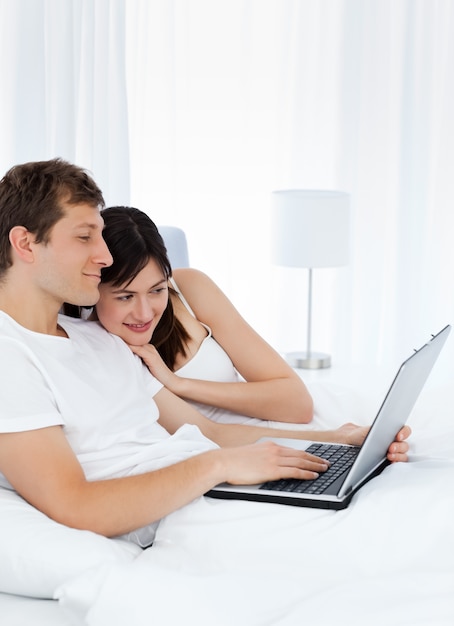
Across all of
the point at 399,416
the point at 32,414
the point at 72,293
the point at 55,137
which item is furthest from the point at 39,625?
the point at 55,137

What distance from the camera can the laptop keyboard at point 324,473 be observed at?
5.59 feet

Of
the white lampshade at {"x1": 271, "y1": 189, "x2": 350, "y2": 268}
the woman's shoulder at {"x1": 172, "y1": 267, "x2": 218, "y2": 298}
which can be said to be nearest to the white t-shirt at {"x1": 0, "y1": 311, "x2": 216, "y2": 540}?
the woman's shoulder at {"x1": 172, "y1": 267, "x2": 218, "y2": 298}

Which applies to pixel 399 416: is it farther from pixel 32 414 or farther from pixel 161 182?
pixel 161 182

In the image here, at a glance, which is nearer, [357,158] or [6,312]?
[6,312]

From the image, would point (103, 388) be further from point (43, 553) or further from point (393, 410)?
point (393, 410)

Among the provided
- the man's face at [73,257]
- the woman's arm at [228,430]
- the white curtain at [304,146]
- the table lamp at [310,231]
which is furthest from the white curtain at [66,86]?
the man's face at [73,257]

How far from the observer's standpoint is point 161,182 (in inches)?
167

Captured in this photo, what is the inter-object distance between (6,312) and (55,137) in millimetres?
2088

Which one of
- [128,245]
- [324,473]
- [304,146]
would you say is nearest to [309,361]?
[304,146]

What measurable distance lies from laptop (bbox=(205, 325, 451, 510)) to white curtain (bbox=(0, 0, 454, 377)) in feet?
7.29

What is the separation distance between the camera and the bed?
132 cm

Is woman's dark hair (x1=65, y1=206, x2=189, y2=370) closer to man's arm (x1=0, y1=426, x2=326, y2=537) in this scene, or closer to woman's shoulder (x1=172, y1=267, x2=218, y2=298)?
woman's shoulder (x1=172, y1=267, x2=218, y2=298)

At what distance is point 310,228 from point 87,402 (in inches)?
75.1

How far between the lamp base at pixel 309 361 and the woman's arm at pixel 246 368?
1201mm
